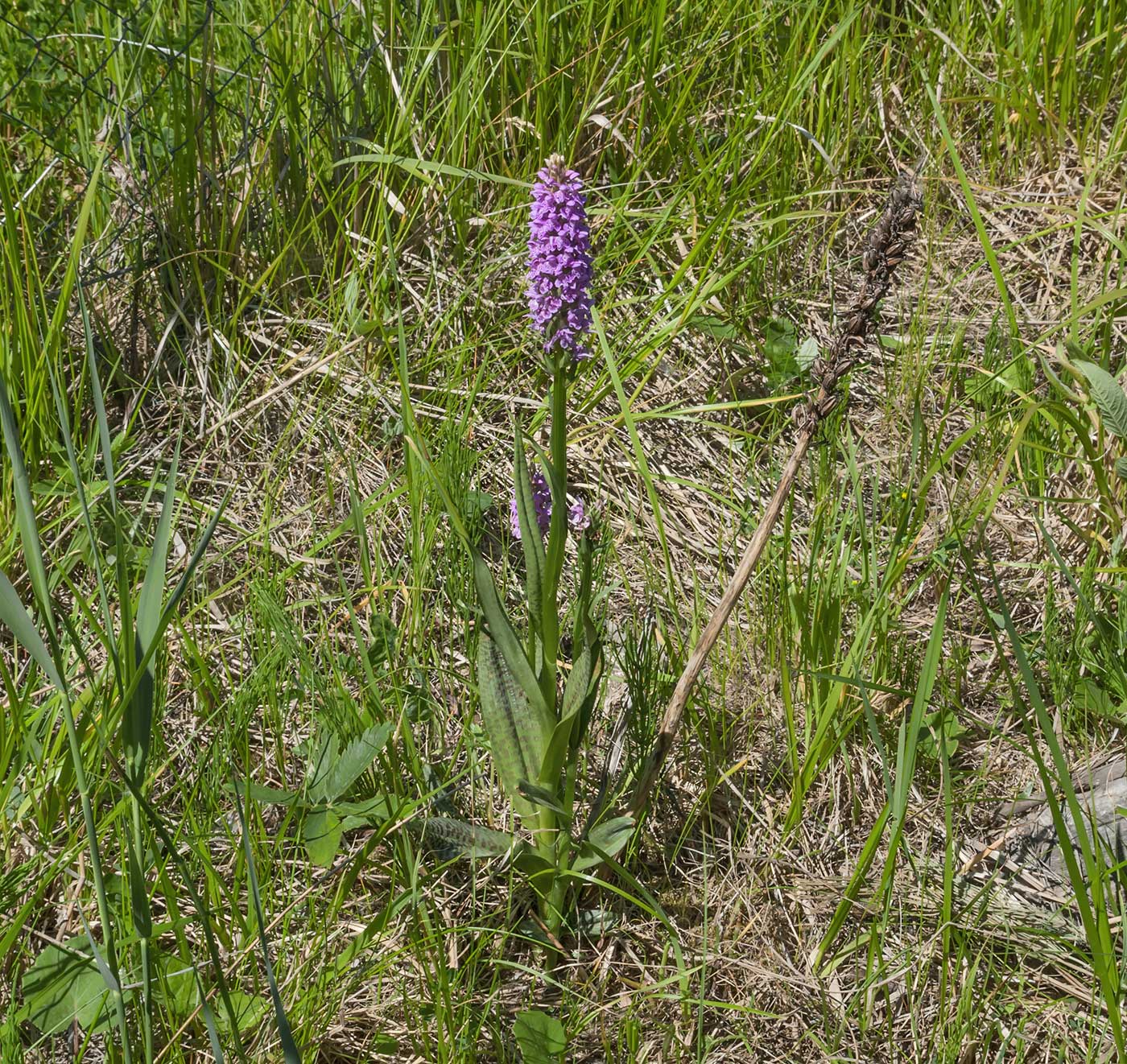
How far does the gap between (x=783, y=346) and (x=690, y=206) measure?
439 mm

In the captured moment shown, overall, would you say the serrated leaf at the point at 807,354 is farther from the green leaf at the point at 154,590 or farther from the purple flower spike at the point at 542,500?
the green leaf at the point at 154,590

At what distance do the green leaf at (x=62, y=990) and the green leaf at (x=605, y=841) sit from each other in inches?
25.6

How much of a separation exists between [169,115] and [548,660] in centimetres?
170

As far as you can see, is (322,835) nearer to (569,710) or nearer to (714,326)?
(569,710)

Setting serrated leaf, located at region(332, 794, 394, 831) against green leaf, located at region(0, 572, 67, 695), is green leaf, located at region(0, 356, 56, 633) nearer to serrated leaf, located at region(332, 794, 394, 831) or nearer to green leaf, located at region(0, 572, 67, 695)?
green leaf, located at region(0, 572, 67, 695)

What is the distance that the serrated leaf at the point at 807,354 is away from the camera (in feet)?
8.04

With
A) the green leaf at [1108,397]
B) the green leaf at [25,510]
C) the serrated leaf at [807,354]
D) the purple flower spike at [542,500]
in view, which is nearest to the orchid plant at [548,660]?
the purple flower spike at [542,500]

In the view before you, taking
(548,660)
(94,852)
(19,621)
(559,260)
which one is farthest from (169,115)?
(94,852)

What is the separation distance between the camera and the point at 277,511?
2186 millimetres

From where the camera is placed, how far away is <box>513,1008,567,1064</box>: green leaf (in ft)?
4.42

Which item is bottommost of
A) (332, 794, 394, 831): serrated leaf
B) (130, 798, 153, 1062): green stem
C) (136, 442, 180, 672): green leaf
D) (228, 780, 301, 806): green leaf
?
(332, 794, 394, 831): serrated leaf

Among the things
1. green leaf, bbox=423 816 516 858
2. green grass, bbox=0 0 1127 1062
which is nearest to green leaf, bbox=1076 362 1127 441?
green grass, bbox=0 0 1127 1062

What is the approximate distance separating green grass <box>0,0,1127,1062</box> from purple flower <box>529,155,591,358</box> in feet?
0.98

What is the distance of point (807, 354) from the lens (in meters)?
2.49
